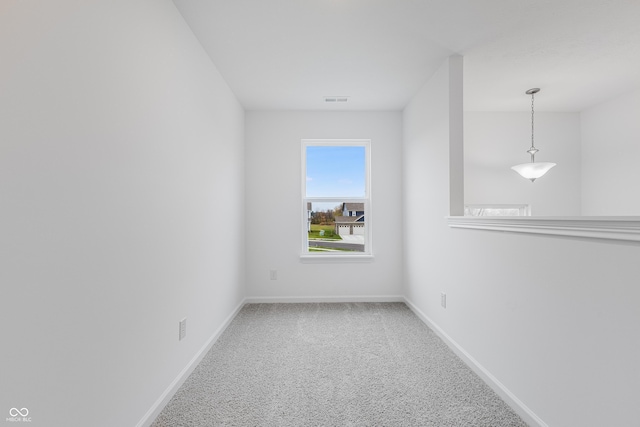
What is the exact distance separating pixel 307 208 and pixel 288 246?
1.86 ft

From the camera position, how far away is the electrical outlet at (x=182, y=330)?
6.49 ft

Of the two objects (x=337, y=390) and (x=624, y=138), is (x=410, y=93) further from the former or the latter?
(x=337, y=390)

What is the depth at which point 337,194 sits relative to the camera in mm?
4012

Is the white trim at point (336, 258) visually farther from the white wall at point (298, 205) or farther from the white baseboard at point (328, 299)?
the white baseboard at point (328, 299)

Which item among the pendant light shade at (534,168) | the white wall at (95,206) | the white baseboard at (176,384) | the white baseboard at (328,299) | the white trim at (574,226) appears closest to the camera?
the white wall at (95,206)

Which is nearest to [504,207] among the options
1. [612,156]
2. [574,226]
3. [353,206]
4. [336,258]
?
[612,156]

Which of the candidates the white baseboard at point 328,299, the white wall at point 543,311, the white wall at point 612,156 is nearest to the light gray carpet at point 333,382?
the white wall at point 543,311

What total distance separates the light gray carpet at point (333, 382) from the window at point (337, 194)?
120cm

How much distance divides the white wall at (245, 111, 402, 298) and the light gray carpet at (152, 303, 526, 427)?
841mm

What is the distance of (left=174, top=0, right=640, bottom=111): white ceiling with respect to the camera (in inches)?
76.7

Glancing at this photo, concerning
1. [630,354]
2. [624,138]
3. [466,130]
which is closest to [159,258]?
[630,354]

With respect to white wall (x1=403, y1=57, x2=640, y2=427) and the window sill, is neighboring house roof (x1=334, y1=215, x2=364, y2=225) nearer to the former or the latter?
the window sill

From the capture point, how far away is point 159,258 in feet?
5.59

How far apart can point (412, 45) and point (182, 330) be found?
8.99 feet
